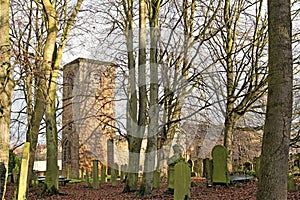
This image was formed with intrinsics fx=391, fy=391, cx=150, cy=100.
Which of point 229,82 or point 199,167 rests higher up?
point 229,82

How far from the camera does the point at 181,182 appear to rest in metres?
6.66

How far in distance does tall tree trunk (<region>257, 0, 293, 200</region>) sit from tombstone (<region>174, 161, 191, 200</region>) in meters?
2.53

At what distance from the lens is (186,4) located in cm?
1370

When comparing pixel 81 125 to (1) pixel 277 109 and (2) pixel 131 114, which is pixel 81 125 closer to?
(2) pixel 131 114

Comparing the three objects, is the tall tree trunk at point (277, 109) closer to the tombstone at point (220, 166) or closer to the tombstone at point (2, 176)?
the tombstone at point (2, 176)

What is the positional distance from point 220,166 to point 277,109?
6519 millimetres

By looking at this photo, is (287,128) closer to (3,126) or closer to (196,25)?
(3,126)

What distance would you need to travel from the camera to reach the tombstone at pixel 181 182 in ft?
21.7

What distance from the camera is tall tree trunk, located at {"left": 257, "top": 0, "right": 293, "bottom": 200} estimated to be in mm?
4113

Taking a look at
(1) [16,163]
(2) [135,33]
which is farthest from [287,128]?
(1) [16,163]

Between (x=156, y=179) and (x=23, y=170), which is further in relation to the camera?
(x=156, y=179)

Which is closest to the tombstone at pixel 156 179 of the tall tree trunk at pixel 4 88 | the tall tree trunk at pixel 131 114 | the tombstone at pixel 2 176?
the tall tree trunk at pixel 131 114

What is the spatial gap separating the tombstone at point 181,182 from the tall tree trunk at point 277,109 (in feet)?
8.29

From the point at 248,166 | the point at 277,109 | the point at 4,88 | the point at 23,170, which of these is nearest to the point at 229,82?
the point at 248,166
